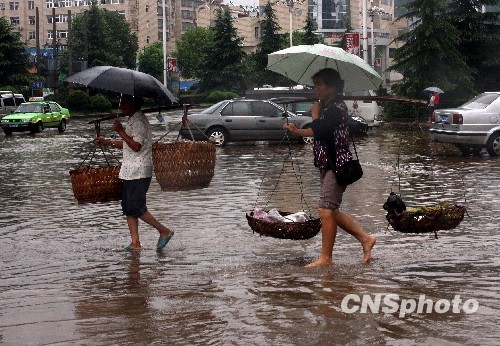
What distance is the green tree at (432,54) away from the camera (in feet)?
148

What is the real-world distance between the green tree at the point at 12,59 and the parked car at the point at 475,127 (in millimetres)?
55294

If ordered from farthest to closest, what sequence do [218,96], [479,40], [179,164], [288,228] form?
[218,96] → [479,40] → [179,164] → [288,228]

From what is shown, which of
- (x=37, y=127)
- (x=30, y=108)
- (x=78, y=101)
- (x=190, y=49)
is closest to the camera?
(x=37, y=127)

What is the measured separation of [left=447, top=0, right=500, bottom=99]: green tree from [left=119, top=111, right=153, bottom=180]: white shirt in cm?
3819

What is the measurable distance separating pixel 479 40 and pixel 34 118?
842 inches

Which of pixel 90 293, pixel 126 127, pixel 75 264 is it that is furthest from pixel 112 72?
pixel 90 293

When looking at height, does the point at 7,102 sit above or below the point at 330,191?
above

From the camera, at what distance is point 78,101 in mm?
69938

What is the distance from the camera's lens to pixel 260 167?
20.9 metres

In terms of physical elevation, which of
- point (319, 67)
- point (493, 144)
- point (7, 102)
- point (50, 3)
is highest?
point (50, 3)

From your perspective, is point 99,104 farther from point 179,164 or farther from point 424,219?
A: point 424,219

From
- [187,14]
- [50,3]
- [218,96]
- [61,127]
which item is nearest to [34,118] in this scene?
[61,127]

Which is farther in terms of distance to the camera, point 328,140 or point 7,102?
point 7,102

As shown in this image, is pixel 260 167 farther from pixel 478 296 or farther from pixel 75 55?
pixel 75 55
